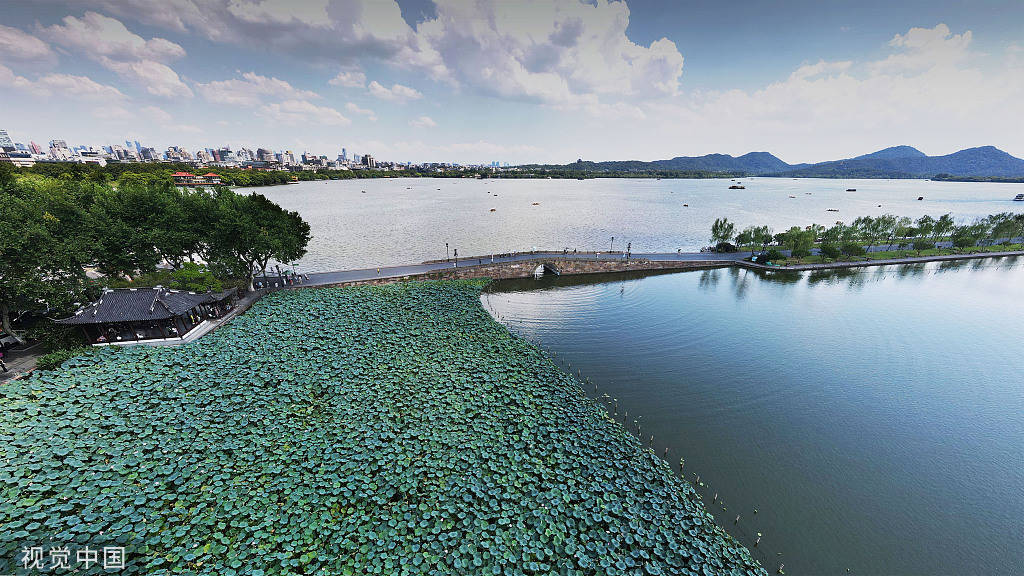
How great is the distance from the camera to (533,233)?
72812 mm

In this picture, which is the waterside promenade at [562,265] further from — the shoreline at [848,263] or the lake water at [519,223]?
the lake water at [519,223]

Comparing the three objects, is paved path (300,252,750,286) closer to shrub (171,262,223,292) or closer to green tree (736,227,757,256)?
green tree (736,227,757,256)

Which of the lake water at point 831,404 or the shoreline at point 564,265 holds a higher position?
the shoreline at point 564,265

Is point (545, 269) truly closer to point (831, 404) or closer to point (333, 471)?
point (831, 404)

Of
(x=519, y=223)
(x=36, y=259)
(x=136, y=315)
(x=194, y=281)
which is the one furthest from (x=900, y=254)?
(x=36, y=259)

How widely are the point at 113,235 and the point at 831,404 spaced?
56.3m

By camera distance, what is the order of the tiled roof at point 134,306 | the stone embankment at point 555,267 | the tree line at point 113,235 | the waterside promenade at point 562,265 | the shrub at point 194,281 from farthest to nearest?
the stone embankment at point 555,267 < the waterside promenade at point 562,265 < the shrub at point 194,281 < the tiled roof at point 134,306 < the tree line at point 113,235

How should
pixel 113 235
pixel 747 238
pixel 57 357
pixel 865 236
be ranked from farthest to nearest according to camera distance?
pixel 865 236, pixel 747 238, pixel 113 235, pixel 57 357

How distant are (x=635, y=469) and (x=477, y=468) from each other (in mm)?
7724

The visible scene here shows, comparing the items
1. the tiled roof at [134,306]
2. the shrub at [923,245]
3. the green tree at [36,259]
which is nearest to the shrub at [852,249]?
the shrub at [923,245]

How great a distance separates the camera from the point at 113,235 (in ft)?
93.1

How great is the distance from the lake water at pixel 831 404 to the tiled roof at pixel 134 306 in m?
26.3

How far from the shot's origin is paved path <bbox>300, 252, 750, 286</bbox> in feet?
131

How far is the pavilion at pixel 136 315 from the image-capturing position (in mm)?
23672
